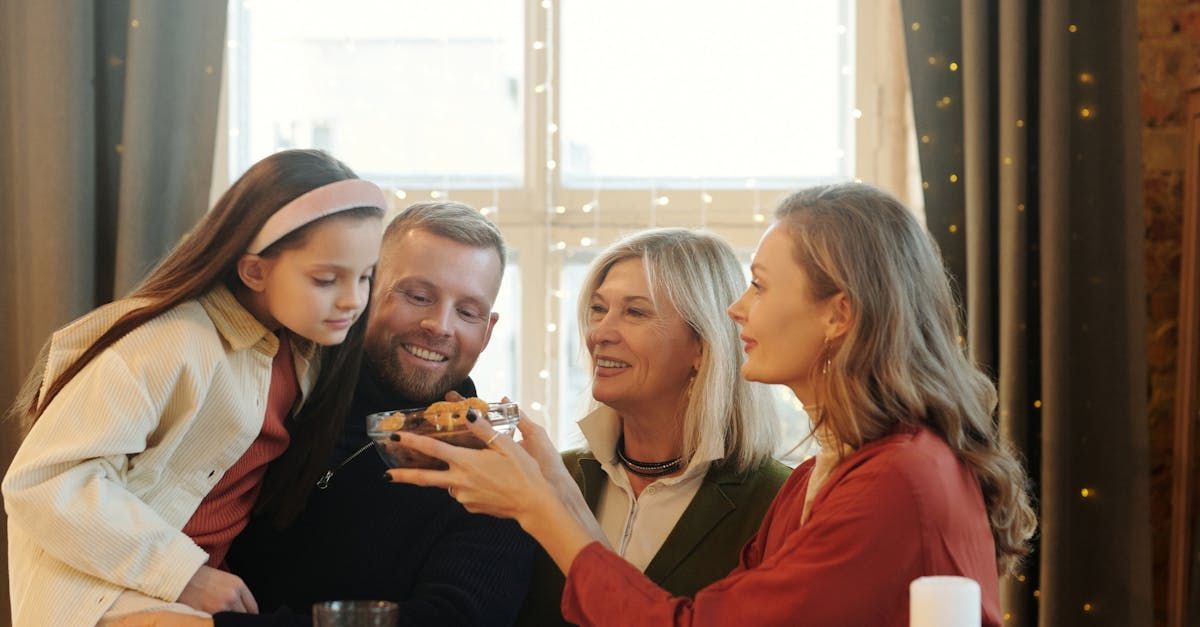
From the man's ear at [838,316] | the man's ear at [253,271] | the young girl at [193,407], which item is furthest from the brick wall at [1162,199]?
the man's ear at [253,271]

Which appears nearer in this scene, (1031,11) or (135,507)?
(135,507)

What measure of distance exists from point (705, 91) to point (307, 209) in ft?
5.68

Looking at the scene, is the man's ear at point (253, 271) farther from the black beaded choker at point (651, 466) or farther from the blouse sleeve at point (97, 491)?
the black beaded choker at point (651, 466)

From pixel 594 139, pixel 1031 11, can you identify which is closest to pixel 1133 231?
pixel 1031 11

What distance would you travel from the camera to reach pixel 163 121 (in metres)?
3.27

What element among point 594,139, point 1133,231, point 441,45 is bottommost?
point 1133,231

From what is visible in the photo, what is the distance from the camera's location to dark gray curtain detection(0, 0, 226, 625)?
318cm

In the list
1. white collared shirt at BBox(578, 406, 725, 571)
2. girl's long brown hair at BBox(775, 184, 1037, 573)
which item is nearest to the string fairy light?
white collared shirt at BBox(578, 406, 725, 571)

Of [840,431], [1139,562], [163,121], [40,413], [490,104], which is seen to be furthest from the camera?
[490,104]

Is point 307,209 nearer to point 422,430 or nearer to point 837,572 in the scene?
point 422,430

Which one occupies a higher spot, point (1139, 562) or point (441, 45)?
point (441, 45)

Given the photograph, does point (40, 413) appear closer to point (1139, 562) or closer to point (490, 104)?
point (490, 104)

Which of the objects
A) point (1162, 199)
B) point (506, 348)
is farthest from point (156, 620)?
point (1162, 199)

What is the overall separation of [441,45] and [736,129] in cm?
83
